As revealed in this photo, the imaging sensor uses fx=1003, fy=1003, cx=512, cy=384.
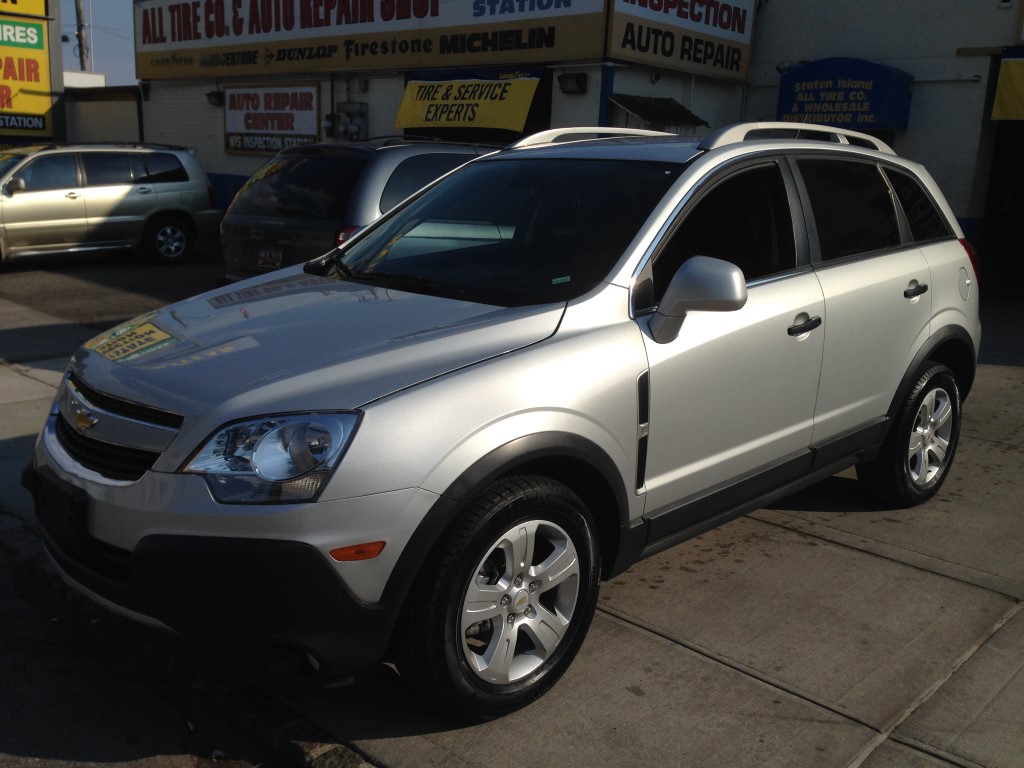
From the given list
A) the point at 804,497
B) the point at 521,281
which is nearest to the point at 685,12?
the point at 804,497

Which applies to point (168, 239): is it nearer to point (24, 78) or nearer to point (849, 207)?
point (24, 78)

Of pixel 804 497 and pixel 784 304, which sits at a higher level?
pixel 784 304

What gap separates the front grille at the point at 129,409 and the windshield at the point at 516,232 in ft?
3.64

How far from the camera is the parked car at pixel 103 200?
1308 centimetres

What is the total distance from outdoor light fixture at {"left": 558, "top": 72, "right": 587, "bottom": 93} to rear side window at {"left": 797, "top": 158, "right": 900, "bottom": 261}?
30.7ft

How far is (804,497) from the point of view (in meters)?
5.30

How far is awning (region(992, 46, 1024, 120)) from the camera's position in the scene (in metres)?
12.5

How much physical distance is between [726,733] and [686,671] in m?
0.38

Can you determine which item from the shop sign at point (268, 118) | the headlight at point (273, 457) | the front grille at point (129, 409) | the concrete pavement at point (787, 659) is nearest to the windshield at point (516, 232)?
the headlight at point (273, 457)

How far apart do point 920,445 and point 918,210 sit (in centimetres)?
118

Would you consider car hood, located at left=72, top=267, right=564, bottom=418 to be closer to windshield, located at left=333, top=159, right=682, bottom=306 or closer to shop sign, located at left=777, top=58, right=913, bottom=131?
windshield, located at left=333, top=159, right=682, bottom=306

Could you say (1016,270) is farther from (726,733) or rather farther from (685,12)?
(726,733)

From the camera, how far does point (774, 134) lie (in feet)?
15.8

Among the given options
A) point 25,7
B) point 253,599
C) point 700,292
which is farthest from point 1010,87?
point 25,7
